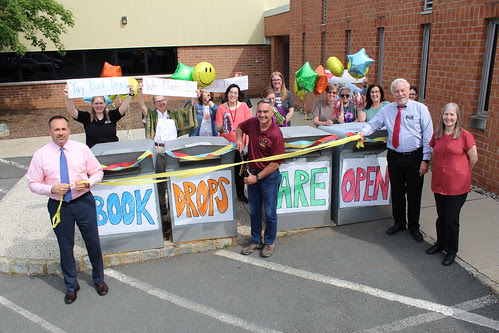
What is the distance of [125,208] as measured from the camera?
4836 mm

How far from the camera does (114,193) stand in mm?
4766

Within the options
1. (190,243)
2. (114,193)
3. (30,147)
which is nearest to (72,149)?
(114,193)

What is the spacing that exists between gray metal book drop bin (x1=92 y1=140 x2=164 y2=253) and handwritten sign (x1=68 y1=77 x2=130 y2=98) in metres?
0.70

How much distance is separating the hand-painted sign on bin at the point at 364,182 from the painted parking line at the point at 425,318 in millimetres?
1857

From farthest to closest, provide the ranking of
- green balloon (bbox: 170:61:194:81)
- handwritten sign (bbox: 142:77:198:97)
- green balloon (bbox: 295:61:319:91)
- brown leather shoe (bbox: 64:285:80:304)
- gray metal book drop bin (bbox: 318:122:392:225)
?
green balloon (bbox: 295:61:319:91) < green balloon (bbox: 170:61:194:81) < handwritten sign (bbox: 142:77:198:97) < gray metal book drop bin (bbox: 318:122:392:225) < brown leather shoe (bbox: 64:285:80:304)

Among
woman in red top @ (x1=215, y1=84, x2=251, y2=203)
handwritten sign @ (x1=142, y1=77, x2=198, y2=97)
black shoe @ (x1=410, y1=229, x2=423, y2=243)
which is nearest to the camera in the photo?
black shoe @ (x1=410, y1=229, x2=423, y2=243)

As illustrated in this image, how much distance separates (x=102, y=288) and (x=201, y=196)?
1.44 meters

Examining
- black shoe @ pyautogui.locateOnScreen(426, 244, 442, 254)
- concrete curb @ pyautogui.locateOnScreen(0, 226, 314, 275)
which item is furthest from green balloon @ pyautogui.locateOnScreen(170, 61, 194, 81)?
black shoe @ pyautogui.locateOnScreen(426, 244, 442, 254)

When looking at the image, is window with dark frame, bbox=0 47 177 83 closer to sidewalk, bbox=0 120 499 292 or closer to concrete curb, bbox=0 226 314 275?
sidewalk, bbox=0 120 499 292

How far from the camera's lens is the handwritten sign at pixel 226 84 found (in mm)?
6629

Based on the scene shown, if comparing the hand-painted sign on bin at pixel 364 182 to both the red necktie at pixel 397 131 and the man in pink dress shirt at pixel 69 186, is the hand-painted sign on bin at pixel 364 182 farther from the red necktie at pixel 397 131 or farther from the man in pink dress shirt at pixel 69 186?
the man in pink dress shirt at pixel 69 186

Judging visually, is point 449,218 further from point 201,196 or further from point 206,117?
point 206,117

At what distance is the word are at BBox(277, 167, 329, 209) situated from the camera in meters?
5.28

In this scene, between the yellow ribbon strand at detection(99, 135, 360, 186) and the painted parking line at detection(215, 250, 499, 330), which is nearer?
the painted parking line at detection(215, 250, 499, 330)
